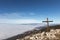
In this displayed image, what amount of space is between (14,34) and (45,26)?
263cm

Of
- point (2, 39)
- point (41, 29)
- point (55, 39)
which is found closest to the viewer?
point (55, 39)

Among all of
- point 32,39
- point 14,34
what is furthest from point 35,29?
point 32,39

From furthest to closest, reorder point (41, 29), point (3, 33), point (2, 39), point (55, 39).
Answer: point (41, 29)
point (3, 33)
point (2, 39)
point (55, 39)

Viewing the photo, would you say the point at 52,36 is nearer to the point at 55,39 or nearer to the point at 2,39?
the point at 55,39

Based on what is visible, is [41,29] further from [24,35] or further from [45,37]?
[45,37]

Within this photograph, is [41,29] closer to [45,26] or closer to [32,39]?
[45,26]

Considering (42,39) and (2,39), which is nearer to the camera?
(42,39)

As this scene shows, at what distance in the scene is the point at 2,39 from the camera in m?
11.5

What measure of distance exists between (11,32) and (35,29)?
194 cm

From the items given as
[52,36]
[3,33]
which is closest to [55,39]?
[52,36]

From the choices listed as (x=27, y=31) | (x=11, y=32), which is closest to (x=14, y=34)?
(x=11, y=32)

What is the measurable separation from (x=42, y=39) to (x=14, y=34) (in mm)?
2893

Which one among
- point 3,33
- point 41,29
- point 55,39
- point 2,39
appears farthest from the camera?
point 41,29

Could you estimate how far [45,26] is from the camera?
13.4 metres
